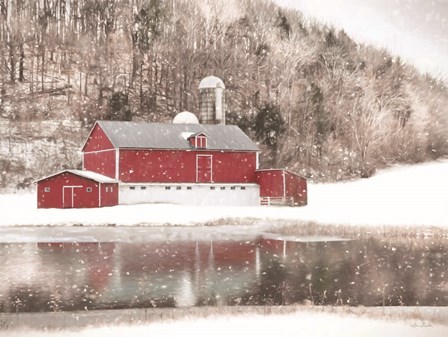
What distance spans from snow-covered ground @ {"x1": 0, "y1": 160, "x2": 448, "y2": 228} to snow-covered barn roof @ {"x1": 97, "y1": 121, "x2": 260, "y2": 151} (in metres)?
2.01

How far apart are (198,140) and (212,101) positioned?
301 cm

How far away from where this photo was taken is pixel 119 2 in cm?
854

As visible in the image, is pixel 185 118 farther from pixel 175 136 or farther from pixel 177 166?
pixel 177 166

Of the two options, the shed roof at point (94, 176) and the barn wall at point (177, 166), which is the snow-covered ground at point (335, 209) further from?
the barn wall at point (177, 166)

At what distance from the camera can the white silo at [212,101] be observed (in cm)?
Answer: 992

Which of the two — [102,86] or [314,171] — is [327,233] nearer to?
[314,171]

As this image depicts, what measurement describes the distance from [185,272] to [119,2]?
164 inches

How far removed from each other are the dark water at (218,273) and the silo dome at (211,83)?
2666mm

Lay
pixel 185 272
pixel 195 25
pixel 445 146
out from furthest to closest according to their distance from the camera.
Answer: pixel 195 25, pixel 445 146, pixel 185 272

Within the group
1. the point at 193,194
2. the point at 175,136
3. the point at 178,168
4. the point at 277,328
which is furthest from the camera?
the point at 175,136

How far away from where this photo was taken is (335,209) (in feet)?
31.8

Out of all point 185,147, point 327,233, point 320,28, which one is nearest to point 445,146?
point 320,28

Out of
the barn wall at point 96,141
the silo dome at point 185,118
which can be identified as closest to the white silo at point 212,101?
the silo dome at point 185,118

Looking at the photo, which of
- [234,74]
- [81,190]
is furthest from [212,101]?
[81,190]
